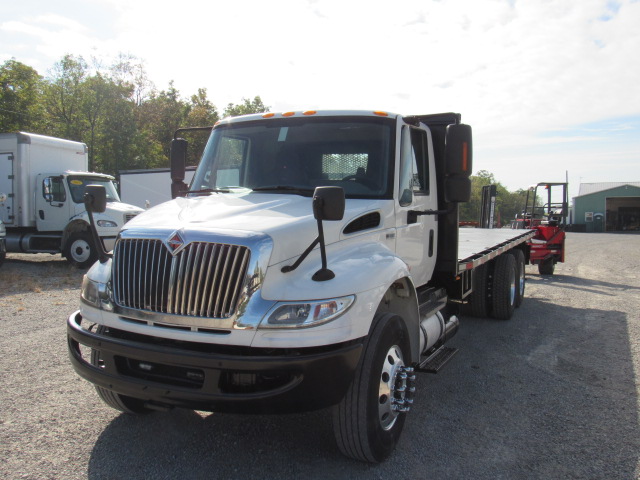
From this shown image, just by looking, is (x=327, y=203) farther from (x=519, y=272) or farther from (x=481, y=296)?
(x=519, y=272)

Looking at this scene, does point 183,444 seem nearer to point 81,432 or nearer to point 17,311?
point 81,432

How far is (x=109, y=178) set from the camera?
49.2 feet

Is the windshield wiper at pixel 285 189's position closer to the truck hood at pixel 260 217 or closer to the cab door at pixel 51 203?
the truck hood at pixel 260 217

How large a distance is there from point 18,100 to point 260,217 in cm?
2831

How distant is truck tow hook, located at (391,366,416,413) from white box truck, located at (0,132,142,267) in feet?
38.3

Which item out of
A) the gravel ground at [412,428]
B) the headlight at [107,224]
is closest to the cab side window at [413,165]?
the gravel ground at [412,428]

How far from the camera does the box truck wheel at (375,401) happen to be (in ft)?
10.00

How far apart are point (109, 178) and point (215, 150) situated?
11780mm

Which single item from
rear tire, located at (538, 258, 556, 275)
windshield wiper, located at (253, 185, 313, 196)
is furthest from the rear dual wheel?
rear tire, located at (538, 258, 556, 275)

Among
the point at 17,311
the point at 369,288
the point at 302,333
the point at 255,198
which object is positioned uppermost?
the point at 255,198

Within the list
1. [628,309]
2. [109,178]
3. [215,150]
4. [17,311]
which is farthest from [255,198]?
[109,178]

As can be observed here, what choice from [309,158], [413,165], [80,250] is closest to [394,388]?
[309,158]

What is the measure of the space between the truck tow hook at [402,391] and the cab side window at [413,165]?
4.52 feet

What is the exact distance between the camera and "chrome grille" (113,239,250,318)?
2830mm
